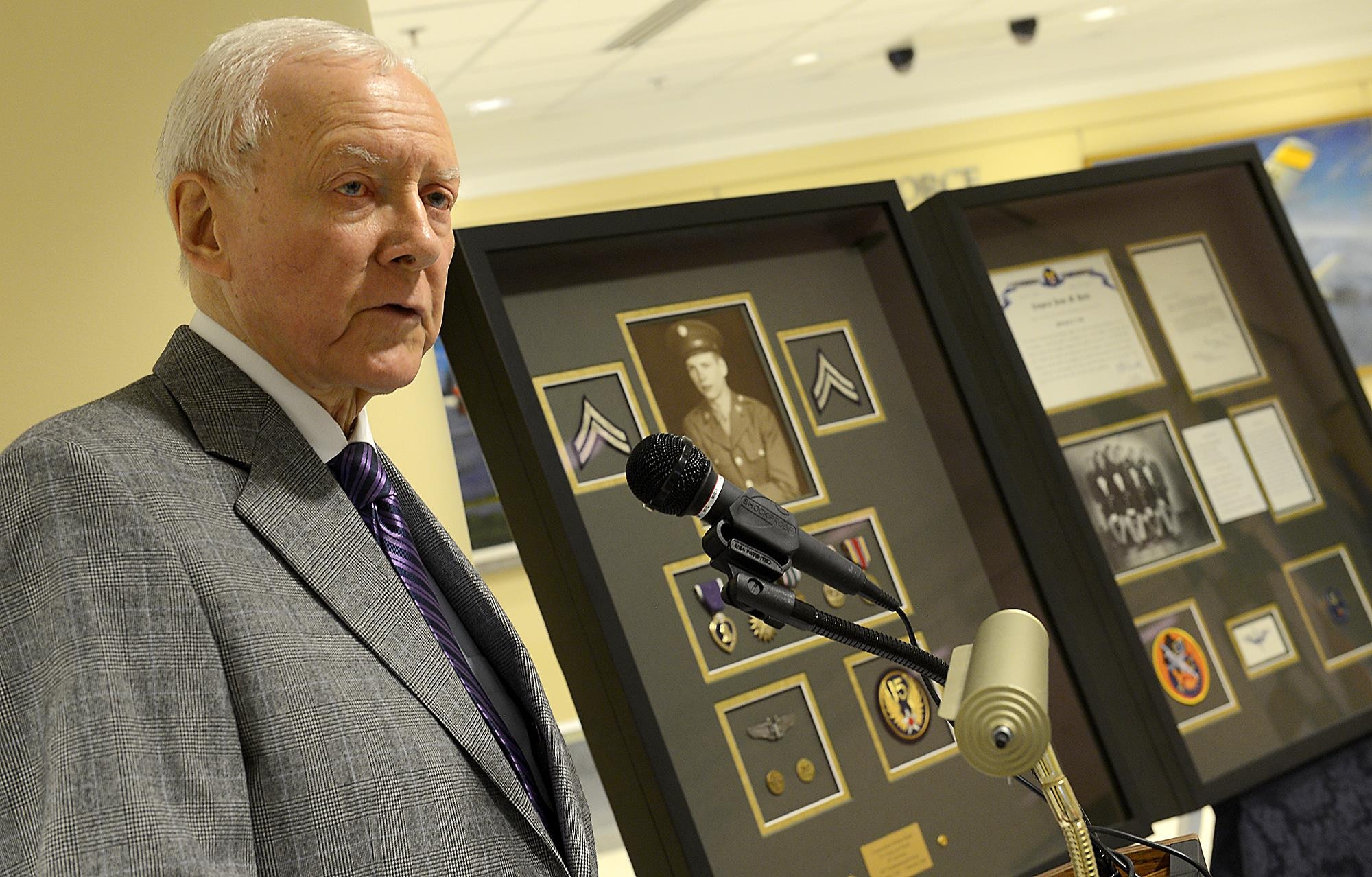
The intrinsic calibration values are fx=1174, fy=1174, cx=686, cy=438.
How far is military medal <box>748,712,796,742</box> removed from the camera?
5.17 feet

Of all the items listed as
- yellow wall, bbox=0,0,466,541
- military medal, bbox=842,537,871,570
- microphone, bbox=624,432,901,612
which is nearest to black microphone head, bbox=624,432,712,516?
microphone, bbox=624,432,901,612

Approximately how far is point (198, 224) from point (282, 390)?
0.18 meters

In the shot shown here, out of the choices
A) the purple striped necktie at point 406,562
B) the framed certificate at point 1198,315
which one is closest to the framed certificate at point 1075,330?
the framed certificate at point 1198,315

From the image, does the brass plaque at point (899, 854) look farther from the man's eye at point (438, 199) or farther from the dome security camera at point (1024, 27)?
the dome security camera at point (1024, 27)

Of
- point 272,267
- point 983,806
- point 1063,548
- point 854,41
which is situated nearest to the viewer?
point 272,267

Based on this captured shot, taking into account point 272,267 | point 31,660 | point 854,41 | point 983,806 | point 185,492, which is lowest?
point 983,806

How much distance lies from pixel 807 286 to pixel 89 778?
4.27 ft

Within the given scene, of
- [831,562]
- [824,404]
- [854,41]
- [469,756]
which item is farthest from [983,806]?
[854,41]

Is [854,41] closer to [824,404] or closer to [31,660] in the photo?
[824,404]

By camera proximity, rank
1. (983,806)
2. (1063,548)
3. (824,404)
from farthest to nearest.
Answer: (1063,548)
(824,404)
(983,806)

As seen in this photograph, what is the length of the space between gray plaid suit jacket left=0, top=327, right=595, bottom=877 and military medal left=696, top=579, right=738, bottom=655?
0.47m

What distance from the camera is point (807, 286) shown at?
1862 mm

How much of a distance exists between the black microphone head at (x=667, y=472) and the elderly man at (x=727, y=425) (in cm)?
58

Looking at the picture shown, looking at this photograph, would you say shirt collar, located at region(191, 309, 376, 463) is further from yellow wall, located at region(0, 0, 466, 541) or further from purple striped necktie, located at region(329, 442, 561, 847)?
yellow wall, located at region(0, 0, 466, 541)
